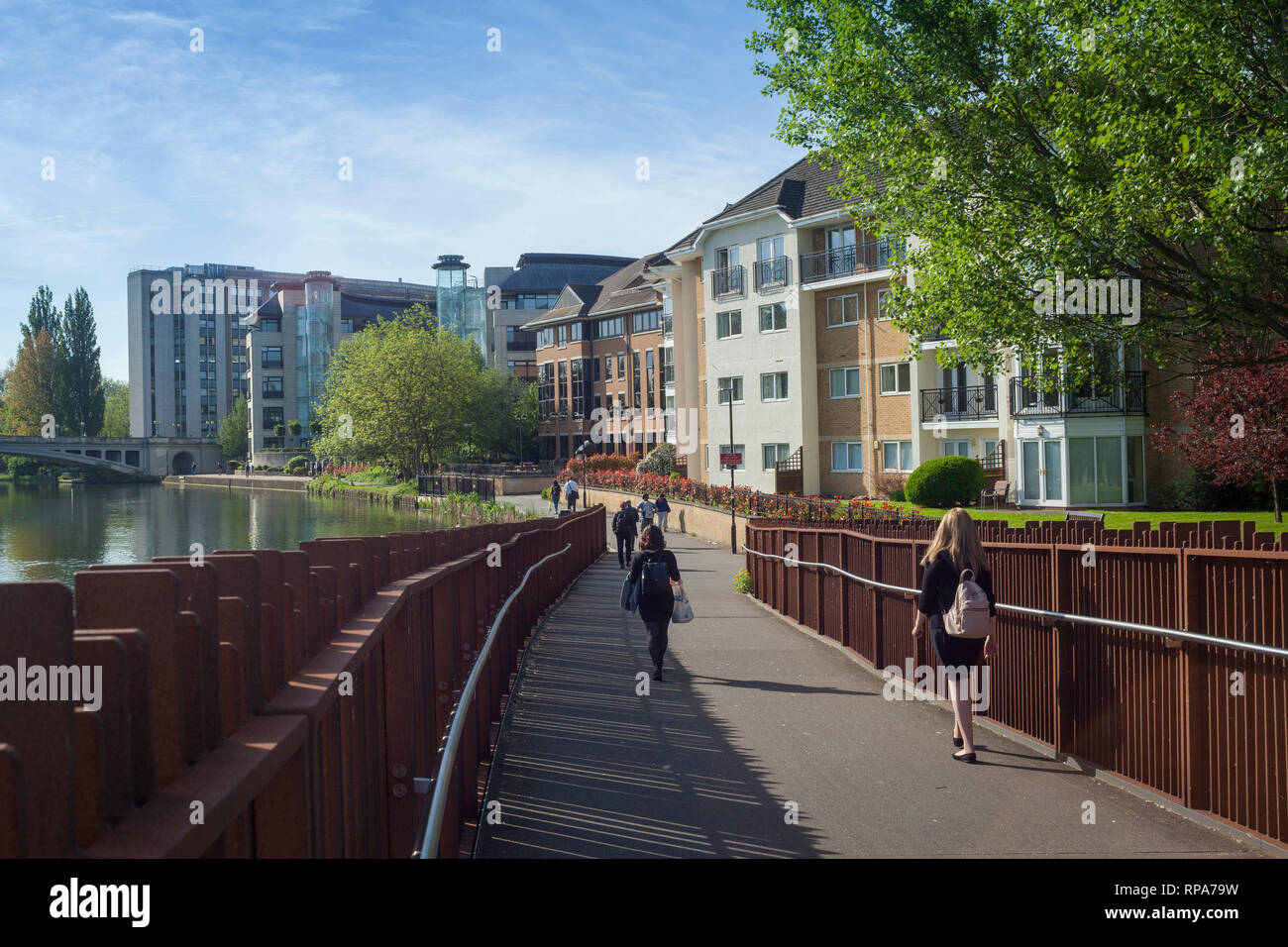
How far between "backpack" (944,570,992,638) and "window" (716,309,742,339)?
4549 centimetres

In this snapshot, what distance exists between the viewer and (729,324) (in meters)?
53.6

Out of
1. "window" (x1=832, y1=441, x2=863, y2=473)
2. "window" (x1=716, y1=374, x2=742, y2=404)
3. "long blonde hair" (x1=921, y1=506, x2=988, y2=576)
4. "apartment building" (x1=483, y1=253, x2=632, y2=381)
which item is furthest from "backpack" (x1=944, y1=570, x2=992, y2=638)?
"apartment building" (x1=483, y1=253, x2=632, y2=381)

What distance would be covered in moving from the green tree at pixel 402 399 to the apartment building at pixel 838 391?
27930mm

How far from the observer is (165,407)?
161875 millimetres

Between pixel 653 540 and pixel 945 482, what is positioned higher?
pixel 945 482

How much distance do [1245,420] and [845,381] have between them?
2312 cm

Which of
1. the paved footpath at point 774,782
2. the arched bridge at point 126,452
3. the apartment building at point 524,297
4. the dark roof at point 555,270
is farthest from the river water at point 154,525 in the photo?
the dark roof at point 555,270

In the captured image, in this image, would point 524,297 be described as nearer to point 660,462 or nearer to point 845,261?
point 660,462

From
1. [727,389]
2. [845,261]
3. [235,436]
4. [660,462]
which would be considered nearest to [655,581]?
[845,261]

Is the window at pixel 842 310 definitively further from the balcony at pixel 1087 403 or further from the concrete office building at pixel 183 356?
the concrete office building at pixel 183 356

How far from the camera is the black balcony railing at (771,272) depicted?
50.2 m

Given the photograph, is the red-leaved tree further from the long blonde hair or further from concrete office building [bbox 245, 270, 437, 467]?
concrete office building [bbox 245, 270, 437, 467]
